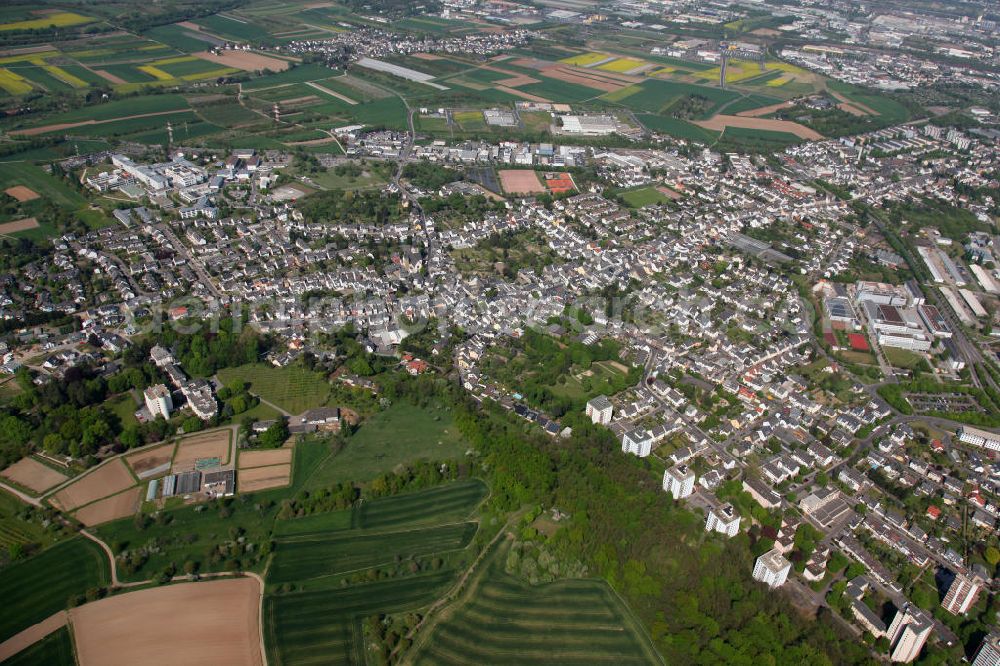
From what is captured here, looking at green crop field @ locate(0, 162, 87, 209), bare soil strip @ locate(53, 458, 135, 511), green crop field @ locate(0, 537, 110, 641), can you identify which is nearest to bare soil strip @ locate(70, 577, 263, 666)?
green crop field @ locate(0, 537, 110, 641)

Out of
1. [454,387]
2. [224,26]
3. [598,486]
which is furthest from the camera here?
[224,26]

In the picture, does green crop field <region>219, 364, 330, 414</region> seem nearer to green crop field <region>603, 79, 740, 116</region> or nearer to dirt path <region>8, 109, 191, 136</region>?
dirt path <region>8, 109, 191, 136</region>

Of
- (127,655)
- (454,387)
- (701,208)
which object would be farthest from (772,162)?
(127,655)

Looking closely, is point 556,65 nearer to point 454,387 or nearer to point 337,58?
point 337,58

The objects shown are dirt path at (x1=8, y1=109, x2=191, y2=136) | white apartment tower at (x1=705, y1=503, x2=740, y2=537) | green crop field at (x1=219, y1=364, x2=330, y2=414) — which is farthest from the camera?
dirt path at (x1=8, y1=109, x2=191, y2=136)

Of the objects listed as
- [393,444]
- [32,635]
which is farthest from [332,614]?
[32,635]

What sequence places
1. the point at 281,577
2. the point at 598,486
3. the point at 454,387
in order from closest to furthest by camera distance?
1. the point at 281,577
2. the point at 598,486
3. the point at 454,387

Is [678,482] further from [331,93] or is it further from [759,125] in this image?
[331,93]
